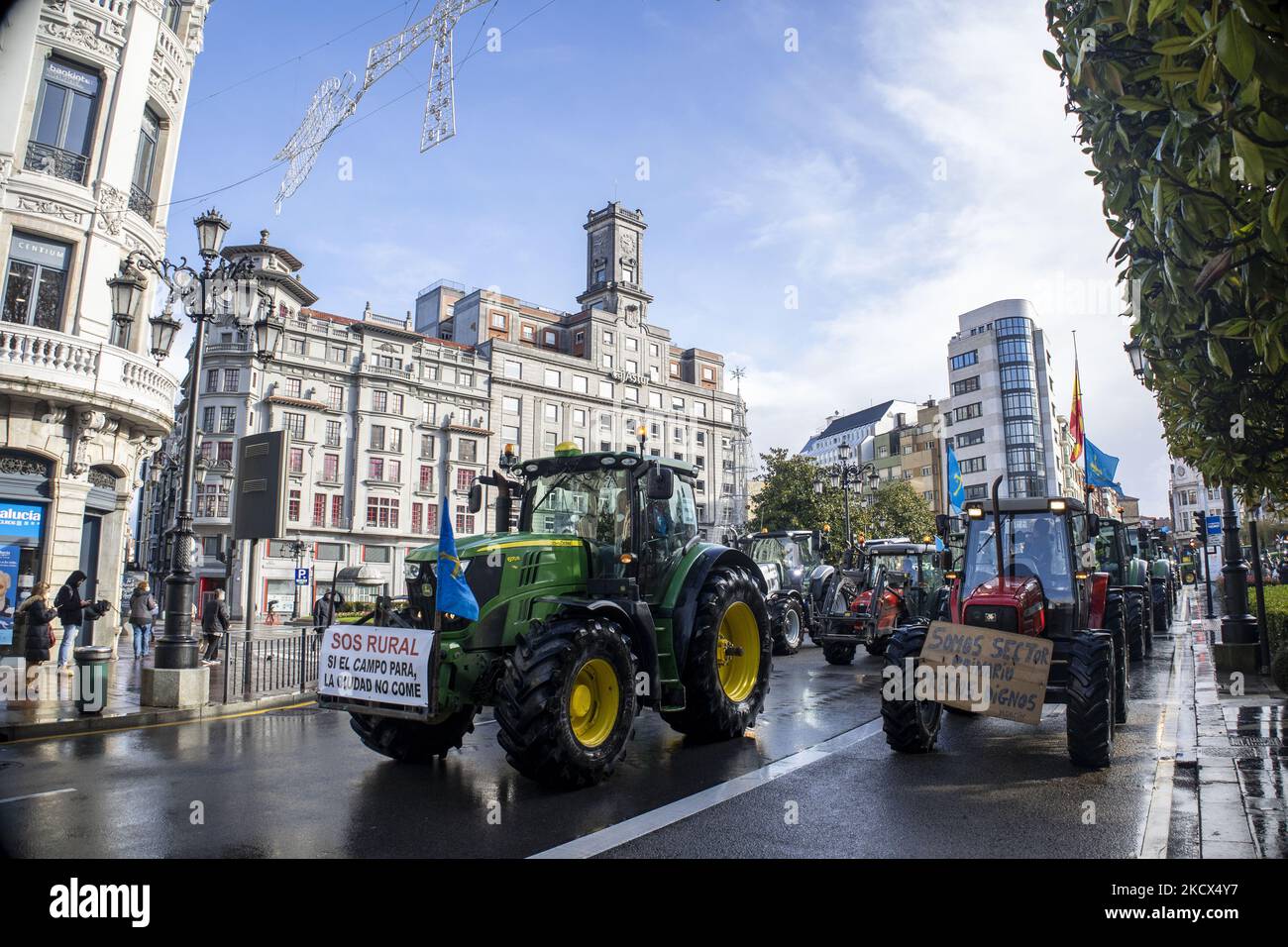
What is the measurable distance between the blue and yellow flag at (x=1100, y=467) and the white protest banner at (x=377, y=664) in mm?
15110

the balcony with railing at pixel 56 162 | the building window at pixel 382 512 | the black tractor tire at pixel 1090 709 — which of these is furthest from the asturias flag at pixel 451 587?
the building window at pixel 382 512

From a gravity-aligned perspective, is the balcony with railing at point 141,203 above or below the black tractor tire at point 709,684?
above

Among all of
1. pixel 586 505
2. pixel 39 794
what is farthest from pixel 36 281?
pixel 586 505

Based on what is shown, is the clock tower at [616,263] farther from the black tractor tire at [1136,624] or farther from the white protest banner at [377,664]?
the white protest banner at [377,664]

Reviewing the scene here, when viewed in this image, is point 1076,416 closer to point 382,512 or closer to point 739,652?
point 739,652

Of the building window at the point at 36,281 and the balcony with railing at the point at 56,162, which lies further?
the balcony with railing at the point at 56,162

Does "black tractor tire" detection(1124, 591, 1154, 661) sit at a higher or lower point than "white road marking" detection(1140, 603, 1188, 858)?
higher

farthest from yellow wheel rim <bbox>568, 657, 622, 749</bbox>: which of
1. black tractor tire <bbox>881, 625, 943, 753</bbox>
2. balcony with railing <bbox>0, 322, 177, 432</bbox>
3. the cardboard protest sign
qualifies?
balcony with railing <bbox>0, 322, 177, 432</bbox>

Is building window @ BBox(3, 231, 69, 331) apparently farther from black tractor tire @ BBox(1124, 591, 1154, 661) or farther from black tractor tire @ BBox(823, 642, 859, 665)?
black tractor tire @ BBox(1124, 591, 1154, 661)

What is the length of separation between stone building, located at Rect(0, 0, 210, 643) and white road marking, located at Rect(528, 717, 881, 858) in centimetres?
1540

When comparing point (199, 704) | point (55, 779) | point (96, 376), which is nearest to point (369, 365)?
point (96, 376)

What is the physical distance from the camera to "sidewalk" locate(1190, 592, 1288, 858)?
477cm

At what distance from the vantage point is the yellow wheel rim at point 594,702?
6637 mm
